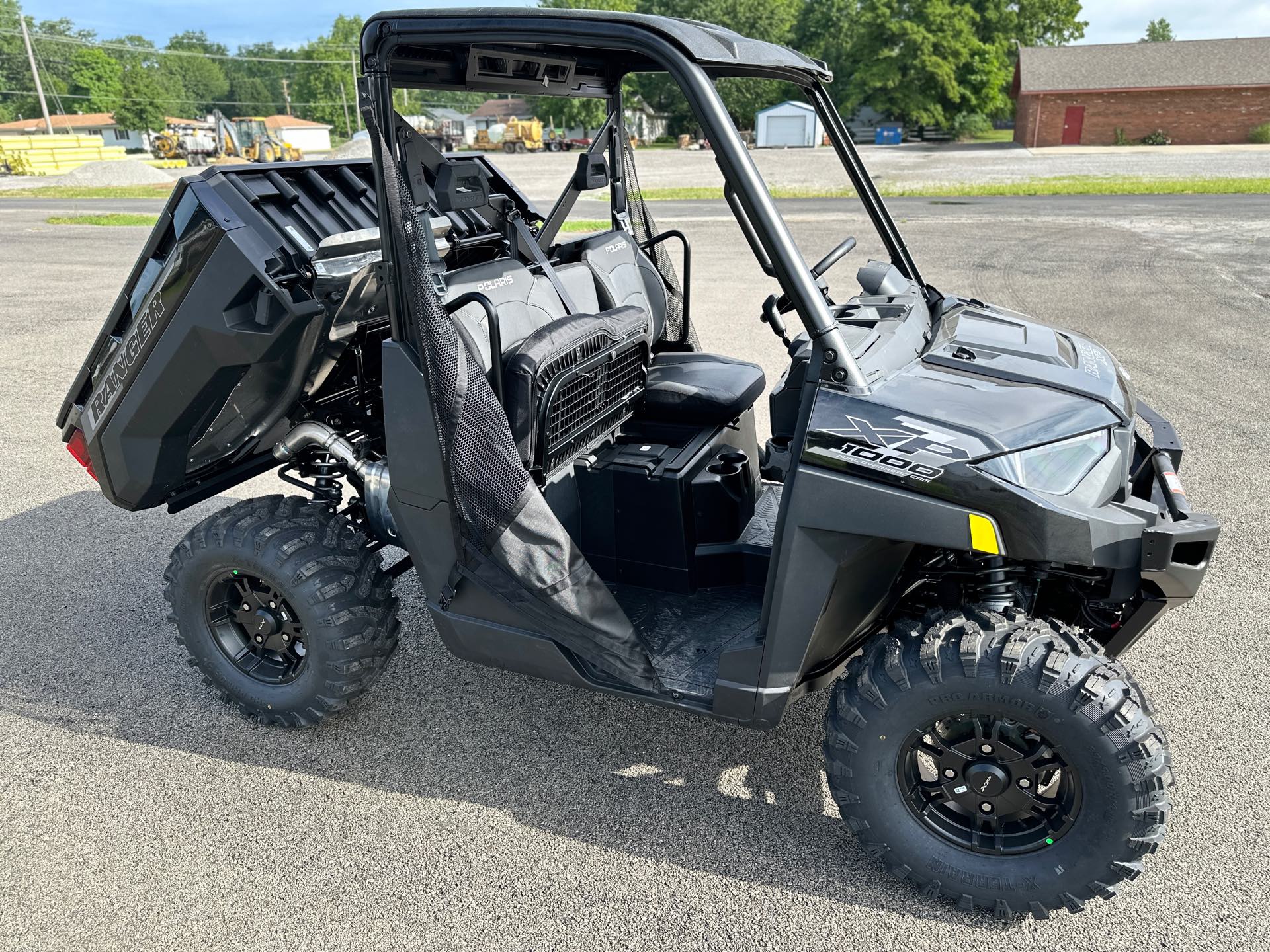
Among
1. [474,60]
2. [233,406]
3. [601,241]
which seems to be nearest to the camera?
[474,60]

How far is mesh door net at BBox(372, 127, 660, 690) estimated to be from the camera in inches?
101

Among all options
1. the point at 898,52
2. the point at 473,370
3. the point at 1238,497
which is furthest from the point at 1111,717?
the point at 898,52

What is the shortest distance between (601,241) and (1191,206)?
18266mm

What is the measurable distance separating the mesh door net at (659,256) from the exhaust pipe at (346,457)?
1.55 meters

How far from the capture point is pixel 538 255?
12.4ft

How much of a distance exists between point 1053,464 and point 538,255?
226cm

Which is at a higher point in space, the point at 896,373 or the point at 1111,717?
the point at 896,373

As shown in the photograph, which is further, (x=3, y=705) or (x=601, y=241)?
(x=601, y=241)

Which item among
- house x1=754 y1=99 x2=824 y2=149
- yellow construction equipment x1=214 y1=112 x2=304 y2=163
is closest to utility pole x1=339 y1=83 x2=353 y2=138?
yellow construction equipment x1=214 y1=112 x2=304 y2=163

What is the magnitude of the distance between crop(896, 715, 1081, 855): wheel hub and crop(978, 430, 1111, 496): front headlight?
0.64 m

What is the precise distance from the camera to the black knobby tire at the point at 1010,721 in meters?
2.31

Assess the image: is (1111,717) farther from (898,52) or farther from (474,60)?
(898,52)

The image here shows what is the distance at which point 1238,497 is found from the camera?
5.04 m

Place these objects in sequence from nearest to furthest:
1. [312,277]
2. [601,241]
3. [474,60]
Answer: [474,60] → [312,277] → [601,241]
